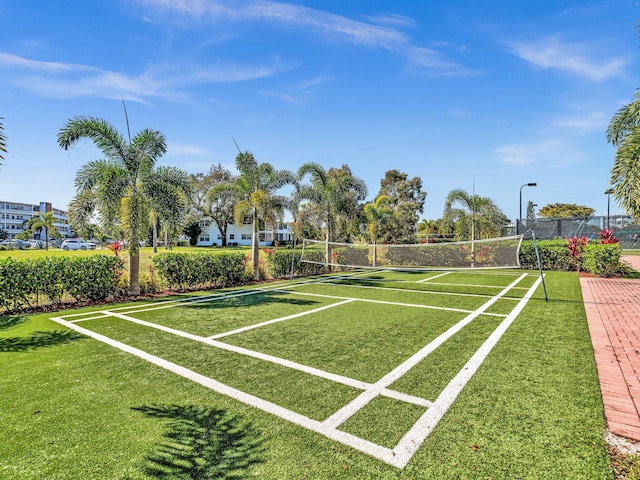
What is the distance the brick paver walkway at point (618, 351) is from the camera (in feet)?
10.2

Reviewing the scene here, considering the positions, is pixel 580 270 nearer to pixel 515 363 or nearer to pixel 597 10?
pixel 597 10

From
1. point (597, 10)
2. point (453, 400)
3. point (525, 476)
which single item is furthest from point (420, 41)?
point (525, 476)

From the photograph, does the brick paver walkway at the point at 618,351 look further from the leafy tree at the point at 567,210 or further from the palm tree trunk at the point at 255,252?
the leafy tree at the point at 567,210

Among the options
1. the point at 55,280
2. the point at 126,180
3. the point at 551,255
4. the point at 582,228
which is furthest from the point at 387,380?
the point at 582,228

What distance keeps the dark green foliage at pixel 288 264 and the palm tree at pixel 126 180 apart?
204 inches

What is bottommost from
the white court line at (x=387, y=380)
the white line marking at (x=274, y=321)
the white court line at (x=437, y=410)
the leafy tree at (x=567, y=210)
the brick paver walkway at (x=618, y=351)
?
the white line marking at (x=274, y=321)

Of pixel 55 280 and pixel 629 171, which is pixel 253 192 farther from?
pixel 629 171

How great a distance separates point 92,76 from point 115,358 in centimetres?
841

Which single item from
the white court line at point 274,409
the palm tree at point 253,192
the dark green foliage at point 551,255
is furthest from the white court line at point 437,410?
the dark green foliage at point 551,255

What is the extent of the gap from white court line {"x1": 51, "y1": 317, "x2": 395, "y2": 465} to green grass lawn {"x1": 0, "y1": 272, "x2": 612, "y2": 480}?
8 cm

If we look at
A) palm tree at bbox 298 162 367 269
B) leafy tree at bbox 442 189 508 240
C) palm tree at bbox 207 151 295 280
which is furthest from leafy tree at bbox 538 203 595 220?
palm tree at bbox 207 151 295 280

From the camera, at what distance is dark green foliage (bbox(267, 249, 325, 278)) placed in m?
14.8

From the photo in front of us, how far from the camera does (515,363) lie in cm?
454

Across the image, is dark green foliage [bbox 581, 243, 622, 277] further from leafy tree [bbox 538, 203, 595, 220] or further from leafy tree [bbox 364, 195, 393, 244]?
leafy tree [bbox 538, 203, 595, 220]
